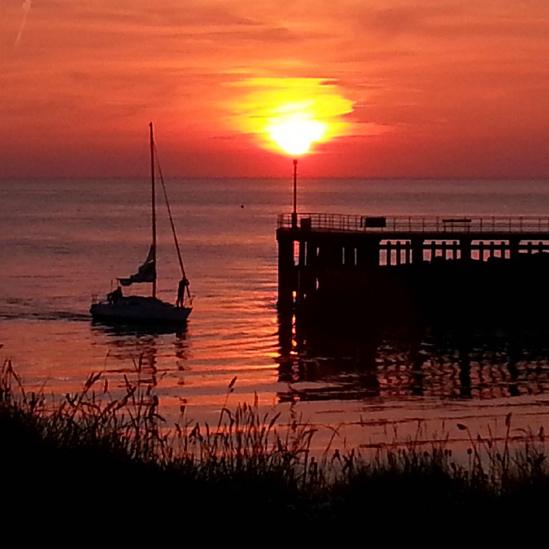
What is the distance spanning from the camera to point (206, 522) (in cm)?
977

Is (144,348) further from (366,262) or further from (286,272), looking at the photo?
(366,262)

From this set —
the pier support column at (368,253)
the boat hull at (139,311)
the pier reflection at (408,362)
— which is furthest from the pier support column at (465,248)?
the boat hull at (139,311)

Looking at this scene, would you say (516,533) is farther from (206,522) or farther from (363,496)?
(206,522)

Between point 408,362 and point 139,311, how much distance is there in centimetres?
1659

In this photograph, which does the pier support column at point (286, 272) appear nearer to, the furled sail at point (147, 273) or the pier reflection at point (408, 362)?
the pier reflection at point (408, 362)

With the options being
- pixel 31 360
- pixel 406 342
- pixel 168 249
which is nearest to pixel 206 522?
pixel 31 360

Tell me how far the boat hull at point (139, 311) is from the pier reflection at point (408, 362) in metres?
4.99

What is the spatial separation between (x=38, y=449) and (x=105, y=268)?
8291cm

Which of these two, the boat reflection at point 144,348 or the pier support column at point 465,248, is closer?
the boat reflection at point 144,348

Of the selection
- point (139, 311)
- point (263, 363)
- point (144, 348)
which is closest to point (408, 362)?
point (263, 363)

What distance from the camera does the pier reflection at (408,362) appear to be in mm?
37531

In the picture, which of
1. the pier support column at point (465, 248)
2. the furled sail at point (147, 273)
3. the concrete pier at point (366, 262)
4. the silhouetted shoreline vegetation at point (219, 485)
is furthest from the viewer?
the furled sail at point (147, 273)

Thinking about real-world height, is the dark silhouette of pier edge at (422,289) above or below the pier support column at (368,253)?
below

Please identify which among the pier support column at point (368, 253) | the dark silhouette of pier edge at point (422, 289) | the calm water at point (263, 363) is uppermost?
the pier support column at point (368, 253)
